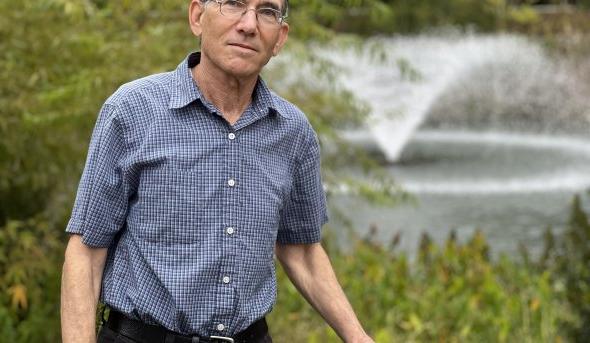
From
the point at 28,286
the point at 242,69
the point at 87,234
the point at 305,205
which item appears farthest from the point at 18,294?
the point at 242,69

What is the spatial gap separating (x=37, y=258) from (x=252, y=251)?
2.58 m

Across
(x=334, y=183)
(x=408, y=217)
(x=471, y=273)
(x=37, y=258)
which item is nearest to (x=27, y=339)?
(x=37, y=258)

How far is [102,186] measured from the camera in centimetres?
221

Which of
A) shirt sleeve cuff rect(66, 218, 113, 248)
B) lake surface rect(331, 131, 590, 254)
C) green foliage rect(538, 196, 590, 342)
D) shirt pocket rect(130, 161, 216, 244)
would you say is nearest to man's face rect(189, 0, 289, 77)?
shirt pocket rect(130, 161, 216, 244)

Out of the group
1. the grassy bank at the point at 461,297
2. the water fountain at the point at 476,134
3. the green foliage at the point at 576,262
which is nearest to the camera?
the grassy bank at the point at 461,297

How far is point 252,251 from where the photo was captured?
227 centimetres

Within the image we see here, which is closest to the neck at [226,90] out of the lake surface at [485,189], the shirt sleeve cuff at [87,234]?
the shirt sleeve cuff at [87,234]

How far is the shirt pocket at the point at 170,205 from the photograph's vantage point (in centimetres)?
221

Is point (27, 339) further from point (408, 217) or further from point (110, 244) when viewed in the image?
point (408, 217)

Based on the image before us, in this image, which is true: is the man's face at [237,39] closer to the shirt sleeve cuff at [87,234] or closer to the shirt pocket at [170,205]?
the shirt pocket at [170,205]

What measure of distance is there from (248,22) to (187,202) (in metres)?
0.37

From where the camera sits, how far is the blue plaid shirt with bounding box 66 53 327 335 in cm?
221

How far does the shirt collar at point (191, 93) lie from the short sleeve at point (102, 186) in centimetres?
13

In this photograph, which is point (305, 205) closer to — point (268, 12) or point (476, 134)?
point (268, 12)
